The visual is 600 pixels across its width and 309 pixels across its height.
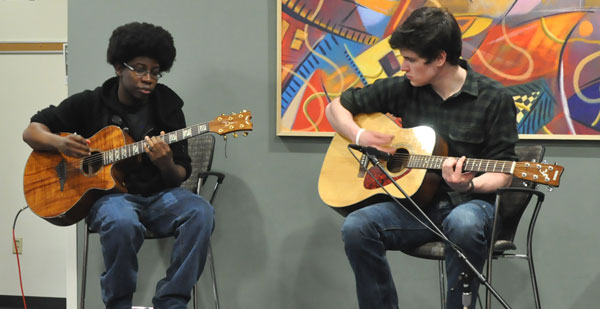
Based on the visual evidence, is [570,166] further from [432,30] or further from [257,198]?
[257,198]

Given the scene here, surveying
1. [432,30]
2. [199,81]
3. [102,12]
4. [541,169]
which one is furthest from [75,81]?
[541,169]

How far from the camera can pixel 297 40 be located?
10.7ft

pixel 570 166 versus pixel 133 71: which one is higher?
pixel 133 71

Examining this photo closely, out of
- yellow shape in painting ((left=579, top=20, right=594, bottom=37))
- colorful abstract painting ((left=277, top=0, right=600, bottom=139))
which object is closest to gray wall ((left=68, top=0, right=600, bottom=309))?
colorful abstract painting ((left=277, top=0, right=600, bottom=139))

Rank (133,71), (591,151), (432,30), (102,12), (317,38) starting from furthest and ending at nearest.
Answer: (102,12)
(317,38)
(591,151)
(133,71)
(432,30)

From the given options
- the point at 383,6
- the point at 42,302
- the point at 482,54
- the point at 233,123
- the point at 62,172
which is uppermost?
the point at 383,6

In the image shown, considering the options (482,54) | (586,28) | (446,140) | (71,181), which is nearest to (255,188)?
(71,181)

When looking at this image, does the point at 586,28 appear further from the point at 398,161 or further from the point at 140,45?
the point at 140,45

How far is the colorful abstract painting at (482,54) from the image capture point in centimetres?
296

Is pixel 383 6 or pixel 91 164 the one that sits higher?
pixel 383 6

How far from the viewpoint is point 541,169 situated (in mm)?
2115

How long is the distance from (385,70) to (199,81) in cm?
100

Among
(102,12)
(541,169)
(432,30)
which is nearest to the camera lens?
(541,169)

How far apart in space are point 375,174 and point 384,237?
0.27m
